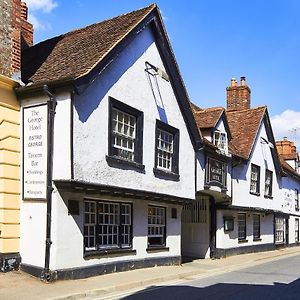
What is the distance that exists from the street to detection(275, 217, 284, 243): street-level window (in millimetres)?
14873

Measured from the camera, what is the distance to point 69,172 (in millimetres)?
11812

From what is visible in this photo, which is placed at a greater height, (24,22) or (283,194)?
(24,22)

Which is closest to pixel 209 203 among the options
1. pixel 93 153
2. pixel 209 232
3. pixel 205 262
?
pixel 209 232

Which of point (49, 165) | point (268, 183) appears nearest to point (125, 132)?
point (49, 165)

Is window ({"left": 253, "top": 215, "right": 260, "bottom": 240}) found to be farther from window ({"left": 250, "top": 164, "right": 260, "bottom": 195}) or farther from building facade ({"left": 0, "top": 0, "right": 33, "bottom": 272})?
building facade ({"left": 0, "top": 0, "right": 33, "bottom": 272})

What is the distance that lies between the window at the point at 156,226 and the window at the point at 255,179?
10134 mm

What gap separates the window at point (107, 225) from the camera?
519 inches

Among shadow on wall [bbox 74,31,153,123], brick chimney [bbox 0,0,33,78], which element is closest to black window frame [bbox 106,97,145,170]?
shadow on wall [bbox 74,31,153,123]

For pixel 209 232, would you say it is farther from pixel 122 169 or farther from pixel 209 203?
pixel 122 169

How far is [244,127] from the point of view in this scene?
87.6ft

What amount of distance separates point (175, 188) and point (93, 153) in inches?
203

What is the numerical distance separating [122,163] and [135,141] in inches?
46.8

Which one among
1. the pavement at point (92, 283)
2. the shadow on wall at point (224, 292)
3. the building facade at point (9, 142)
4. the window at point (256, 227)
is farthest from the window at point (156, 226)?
the window at point (256, 227)

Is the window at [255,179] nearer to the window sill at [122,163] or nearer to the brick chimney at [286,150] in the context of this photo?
the window sill at [122,163]
